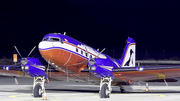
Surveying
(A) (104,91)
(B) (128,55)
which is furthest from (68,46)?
(B) (128,55)

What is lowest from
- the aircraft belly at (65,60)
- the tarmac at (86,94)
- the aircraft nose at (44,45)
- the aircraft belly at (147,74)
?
the tarmac at (86,94)

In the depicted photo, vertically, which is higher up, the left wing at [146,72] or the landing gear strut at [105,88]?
the left wing at [146,72]

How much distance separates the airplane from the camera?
22.8 meters

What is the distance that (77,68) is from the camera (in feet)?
80.2

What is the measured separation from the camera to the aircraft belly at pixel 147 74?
23.8 metres

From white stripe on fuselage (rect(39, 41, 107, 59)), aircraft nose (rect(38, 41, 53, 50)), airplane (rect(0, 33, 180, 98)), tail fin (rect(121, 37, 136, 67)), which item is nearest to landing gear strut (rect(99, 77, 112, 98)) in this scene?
airplane (rect(0, 33, 180, 98))

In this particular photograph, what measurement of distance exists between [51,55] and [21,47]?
7111 inches

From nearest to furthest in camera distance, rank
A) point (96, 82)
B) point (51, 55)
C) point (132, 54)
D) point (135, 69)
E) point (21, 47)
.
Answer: point (51, 55)
point (135, 69)
point (96, 82)
point (132, 54)
point (21, 47)

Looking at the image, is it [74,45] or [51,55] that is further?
[74,45]

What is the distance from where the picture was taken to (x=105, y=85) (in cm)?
2322

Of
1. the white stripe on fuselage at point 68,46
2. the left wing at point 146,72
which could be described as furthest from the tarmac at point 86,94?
the white stripe on fuselage at point 68,46

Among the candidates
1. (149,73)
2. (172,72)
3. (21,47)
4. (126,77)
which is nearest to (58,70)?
(126,77)

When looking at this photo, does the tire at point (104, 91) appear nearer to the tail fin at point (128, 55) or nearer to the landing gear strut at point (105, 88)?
the landing gear strut at point (105, 88)

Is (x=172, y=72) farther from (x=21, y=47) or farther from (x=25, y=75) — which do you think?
(x=21, y=47)
